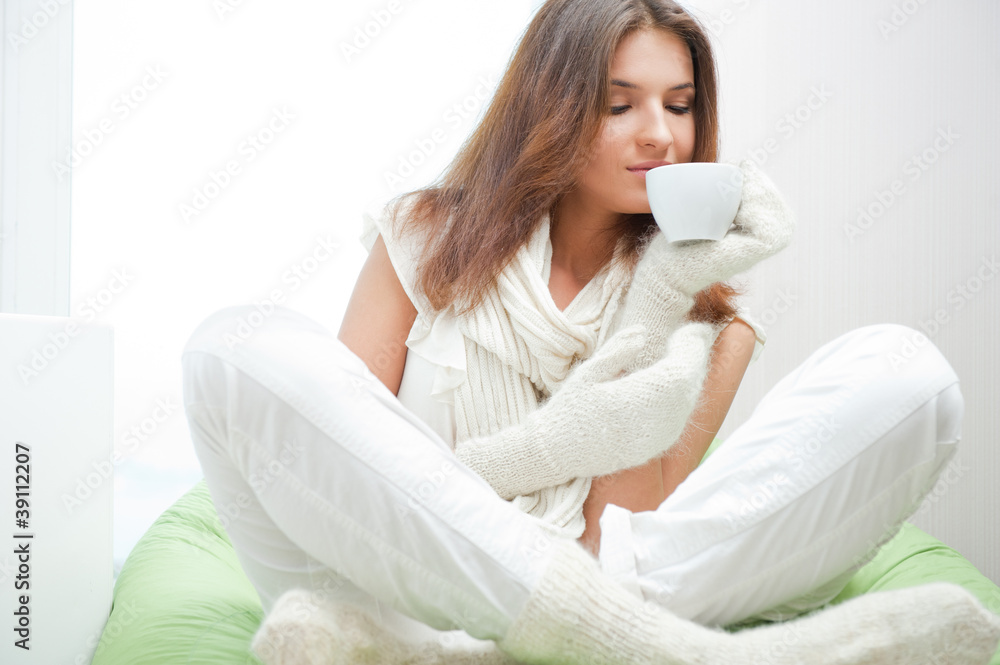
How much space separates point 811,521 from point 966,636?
164mm

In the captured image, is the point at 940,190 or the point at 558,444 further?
the point at 940,190

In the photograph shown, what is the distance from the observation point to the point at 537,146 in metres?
1.27

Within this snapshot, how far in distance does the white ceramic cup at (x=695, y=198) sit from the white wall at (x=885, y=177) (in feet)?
3.19

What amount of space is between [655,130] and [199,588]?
926mm

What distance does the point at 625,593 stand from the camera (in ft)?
2.57

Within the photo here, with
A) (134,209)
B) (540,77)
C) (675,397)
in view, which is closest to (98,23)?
(134,209)

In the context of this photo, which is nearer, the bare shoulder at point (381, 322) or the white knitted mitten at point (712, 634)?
the white knitted mitten at point (712, 634)

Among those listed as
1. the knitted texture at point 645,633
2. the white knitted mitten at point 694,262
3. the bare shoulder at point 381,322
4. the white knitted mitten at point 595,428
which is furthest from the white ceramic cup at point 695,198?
the knitted texture at point 645,633

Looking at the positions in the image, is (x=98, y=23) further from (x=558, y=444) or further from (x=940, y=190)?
(x=940, y=190)

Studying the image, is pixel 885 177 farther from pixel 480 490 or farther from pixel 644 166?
pixel 480 490

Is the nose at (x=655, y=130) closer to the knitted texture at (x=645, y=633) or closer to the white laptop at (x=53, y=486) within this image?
the knitted texture at (x=645, y=633)

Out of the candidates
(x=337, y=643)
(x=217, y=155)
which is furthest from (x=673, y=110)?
(x=217, y=155)

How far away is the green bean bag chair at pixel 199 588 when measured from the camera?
102cm

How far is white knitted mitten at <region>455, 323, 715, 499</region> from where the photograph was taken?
1036 millimetres
